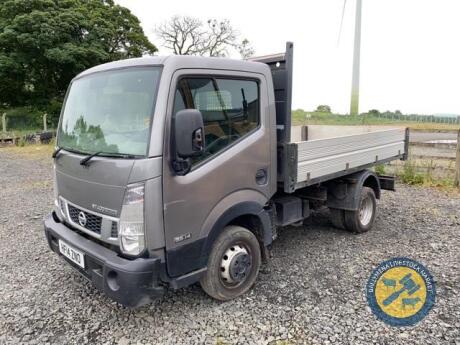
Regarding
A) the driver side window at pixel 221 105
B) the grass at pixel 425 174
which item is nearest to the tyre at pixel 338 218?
the driver side window at pixel 221 105

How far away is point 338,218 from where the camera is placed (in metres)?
4.58

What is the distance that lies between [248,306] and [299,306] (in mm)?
449

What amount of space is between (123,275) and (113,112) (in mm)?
1244

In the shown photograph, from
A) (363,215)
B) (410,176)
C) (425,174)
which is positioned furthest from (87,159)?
(425,174)

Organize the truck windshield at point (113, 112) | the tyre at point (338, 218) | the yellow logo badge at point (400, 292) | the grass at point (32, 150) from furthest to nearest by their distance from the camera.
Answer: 1. the grass at point (32, 150)
2. the tyre at point (338, 218)
3. the yellow logo badge at point (400, 292)
4. the truck windshield at point (113, 112)

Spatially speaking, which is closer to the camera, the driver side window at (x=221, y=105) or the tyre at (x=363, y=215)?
the driver side window at (x=221, y=105)

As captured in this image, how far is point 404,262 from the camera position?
371 centimetres

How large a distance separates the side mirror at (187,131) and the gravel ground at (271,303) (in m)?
1.44

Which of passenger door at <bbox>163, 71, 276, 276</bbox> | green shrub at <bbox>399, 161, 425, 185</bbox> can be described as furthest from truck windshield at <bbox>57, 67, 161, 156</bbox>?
green shrub at <bbox>399, 161, 425, 185</bbox>

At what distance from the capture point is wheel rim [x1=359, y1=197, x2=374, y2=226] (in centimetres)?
461

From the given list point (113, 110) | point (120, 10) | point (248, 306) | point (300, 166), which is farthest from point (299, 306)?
point (120, 10)

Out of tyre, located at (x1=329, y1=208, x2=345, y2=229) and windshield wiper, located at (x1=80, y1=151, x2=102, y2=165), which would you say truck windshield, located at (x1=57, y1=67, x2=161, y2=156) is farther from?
tyre, located at (x1=329, y1=208, x2=345, y2=229)

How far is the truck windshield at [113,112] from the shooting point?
2395mm

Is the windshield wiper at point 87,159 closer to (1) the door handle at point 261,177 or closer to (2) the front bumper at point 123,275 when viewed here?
(2) the front bumper at point 123,275
